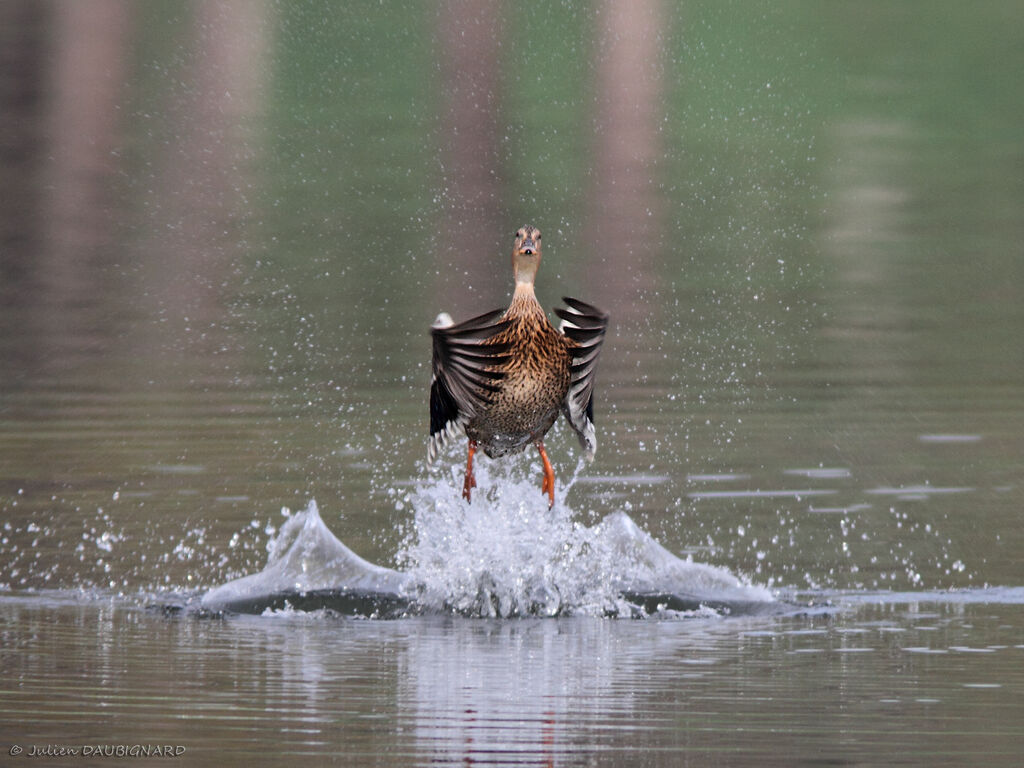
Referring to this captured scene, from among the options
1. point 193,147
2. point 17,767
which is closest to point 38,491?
point 17,767

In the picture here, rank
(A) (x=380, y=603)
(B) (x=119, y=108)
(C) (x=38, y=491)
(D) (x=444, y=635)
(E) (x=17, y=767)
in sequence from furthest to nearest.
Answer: (B) (x=119, y=108), (C) (x=38, y=491), (A) (x=380, y=603), (D) (x=444, y=635), (E) (x=17, y=767)

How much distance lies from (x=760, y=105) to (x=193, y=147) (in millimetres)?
8270

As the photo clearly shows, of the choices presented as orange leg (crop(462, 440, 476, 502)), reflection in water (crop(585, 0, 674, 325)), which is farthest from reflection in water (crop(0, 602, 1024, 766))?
reflection in water (crop(585, 0, 674, 325))

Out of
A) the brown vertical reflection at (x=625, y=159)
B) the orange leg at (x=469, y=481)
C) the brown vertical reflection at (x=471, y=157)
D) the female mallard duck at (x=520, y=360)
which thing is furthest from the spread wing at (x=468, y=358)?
the brown vertical reflection at (x=471, y=157)

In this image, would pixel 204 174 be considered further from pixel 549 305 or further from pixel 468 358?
pixel 468 358

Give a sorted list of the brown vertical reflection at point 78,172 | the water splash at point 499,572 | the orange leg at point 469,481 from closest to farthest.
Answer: the water splash at point 499,572 → the orange leg at point 469,481 → the brown vertical reflection at point 78,172

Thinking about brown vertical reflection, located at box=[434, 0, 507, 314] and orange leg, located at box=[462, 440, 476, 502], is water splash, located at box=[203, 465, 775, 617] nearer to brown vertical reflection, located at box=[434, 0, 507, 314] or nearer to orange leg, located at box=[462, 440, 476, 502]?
orange leg, located at box=[462, 440, 476, 502]

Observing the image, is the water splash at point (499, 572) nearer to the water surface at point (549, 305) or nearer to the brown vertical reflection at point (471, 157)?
the water surface at point (549, 305)

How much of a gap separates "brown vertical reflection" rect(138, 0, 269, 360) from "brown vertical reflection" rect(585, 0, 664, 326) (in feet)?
11.8

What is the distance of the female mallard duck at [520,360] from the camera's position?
→ 29.4 ft

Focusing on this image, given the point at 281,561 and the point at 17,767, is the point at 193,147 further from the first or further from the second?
the point at 17,767

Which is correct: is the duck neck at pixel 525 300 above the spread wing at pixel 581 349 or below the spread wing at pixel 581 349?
above

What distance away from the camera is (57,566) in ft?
32.2

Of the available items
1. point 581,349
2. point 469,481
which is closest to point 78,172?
point 469,481
